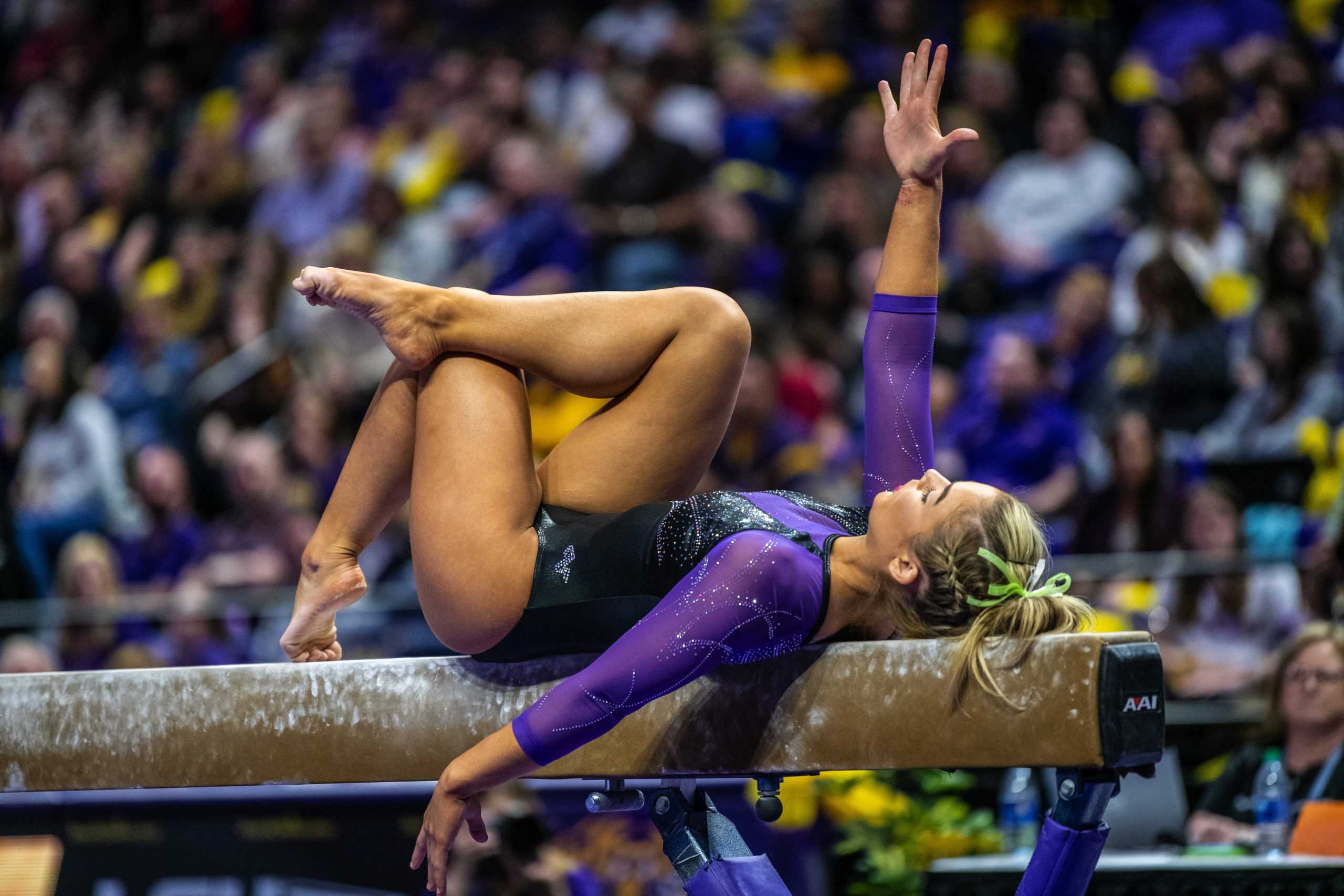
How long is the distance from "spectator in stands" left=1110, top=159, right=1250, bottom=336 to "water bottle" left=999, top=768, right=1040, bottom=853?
2.07 m

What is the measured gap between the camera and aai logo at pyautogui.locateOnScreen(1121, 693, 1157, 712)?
2.01 m

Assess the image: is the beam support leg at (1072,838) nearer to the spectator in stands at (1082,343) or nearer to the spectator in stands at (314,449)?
the spectator in stands at (1082,343)

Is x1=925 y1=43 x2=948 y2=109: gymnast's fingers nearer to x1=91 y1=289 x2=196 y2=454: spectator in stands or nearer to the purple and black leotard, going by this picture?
the purple and black leotard

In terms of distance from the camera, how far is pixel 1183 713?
425 cm

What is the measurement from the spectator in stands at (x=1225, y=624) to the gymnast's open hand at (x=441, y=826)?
2764mm

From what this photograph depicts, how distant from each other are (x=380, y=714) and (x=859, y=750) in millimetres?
833

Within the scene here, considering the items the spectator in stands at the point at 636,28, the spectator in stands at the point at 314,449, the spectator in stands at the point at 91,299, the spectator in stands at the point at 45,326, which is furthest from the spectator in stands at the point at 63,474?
the spectator in stands at the point at 636,28

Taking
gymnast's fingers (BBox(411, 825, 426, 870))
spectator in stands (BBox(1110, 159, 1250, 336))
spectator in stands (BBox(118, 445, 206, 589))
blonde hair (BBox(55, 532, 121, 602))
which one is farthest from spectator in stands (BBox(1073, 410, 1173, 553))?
blonde hair (BBox(55, 532, 121, 602))

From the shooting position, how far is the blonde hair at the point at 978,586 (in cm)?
214

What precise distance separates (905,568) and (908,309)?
53 cm

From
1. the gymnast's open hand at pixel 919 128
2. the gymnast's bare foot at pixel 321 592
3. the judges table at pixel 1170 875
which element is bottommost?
the judges table at pixel 1170 875

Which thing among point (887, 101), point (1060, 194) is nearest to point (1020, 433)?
point (1060, 194)

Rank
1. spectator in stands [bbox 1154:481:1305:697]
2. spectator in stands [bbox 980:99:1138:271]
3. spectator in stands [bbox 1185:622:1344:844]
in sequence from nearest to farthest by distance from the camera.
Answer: spectator in stands [bbox 1185:622:1344:844]
spectator in stands [bbox 1154:481:1305:697]
spectator in stands [bbox 980:99:1138:271]

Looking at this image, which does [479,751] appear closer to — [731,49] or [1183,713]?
[1183,713]
